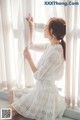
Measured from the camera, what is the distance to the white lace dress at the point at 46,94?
1.65 metres

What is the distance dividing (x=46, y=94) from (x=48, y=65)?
260 mm

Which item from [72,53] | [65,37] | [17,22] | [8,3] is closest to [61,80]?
[72,53]

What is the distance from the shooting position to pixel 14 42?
203 cm

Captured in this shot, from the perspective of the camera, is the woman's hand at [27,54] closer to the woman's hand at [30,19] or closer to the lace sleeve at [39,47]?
the lace sleeve at [39,47]

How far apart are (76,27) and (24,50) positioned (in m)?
0.49

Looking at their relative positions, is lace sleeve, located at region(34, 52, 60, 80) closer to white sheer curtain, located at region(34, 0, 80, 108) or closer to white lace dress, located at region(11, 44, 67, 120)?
white lace dress, located at region(11, 44, 67, 120)

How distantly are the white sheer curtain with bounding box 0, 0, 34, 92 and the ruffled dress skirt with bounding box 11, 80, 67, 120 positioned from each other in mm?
240

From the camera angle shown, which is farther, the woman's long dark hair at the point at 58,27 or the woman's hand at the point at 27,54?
the woman's hand at the point at 27,54

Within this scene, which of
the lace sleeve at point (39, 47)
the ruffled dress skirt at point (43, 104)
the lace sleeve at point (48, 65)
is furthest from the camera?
the lace sleeve at point (39, 47)

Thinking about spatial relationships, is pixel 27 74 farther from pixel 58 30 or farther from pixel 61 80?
pixel 58 30

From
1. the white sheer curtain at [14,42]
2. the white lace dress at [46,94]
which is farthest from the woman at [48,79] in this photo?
the white sheer curtain at [14,42]

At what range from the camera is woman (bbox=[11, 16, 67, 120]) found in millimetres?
1654

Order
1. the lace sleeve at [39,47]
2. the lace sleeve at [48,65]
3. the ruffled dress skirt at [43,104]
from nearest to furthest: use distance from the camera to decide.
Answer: the lace sleeve at [48,65] < the ruffled dress skirt at [43,104] < the lace sleeve at [39,47]

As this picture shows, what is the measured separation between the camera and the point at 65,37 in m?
1.72
